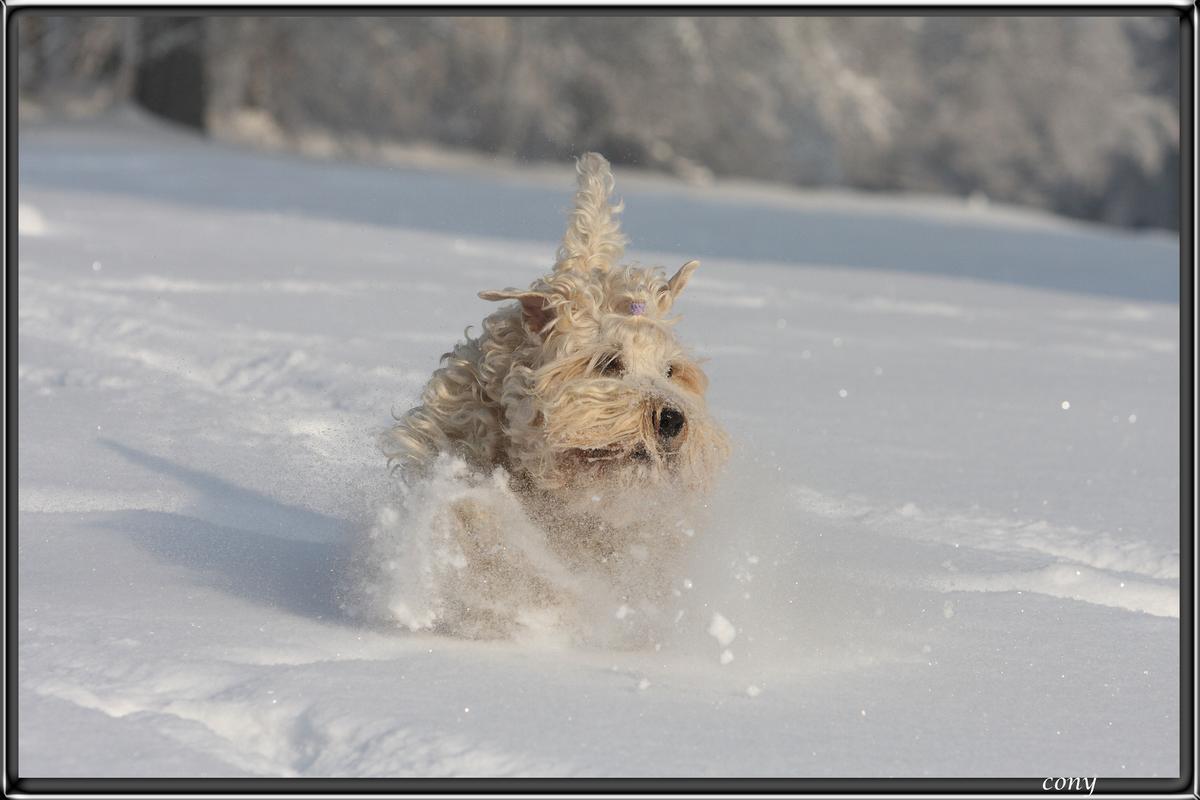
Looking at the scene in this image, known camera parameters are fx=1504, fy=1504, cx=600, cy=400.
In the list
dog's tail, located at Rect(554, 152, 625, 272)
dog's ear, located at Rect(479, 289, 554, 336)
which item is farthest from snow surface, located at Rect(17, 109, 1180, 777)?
dog's tail, located at Rect(554, 152, 625, 272)

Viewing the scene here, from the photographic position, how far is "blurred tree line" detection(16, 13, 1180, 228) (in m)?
24.8

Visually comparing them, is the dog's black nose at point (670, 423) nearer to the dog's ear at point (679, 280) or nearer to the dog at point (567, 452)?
the dog at point (567, 452)

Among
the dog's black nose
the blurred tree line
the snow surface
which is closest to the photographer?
the snow surface

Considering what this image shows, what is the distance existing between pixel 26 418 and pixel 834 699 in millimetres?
3893

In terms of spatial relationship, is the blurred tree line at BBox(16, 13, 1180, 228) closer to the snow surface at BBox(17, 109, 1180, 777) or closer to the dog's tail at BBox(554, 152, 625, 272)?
the snow surface at BBox(17, 109, 1180, 777)

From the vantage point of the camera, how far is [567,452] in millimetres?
4117

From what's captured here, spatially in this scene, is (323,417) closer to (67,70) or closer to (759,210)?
(759,210)

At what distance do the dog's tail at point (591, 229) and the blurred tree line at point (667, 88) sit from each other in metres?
20.0

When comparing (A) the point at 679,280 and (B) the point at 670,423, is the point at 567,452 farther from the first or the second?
(A) the point at 679,280

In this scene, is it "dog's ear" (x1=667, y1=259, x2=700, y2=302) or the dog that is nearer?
the dog

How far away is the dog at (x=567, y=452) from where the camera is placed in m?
4.09

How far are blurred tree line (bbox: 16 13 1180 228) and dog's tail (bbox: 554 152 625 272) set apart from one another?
20.0 metres

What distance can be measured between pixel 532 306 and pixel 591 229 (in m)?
0.41
